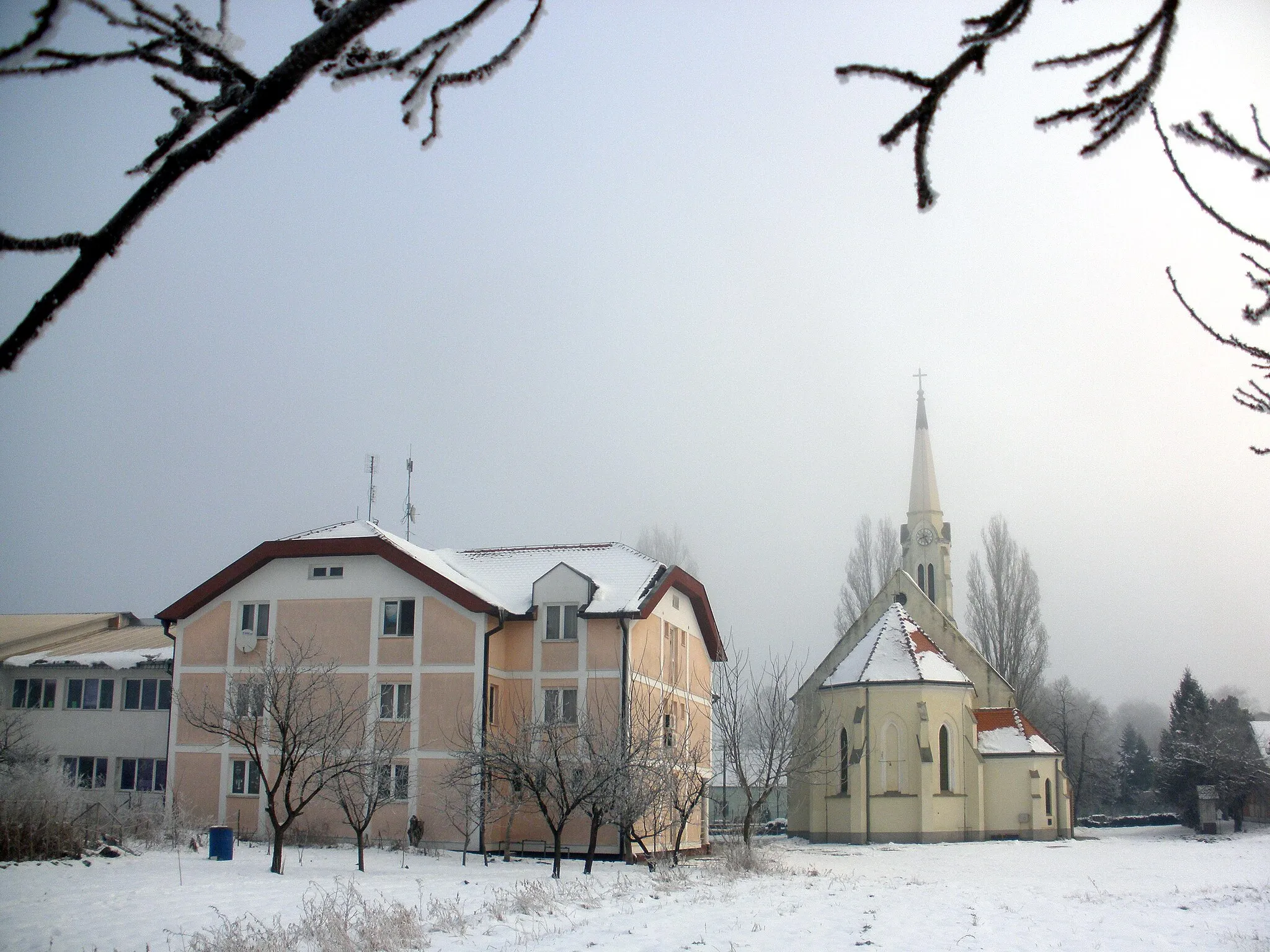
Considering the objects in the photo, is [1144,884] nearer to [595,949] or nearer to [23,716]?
[595,949]

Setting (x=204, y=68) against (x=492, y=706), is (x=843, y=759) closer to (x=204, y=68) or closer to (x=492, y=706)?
(x=492, y=706)

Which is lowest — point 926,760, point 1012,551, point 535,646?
point 926,760

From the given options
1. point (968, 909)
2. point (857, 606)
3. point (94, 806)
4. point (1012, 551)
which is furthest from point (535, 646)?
point (1012, 551)

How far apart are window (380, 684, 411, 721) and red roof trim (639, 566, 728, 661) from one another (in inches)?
245

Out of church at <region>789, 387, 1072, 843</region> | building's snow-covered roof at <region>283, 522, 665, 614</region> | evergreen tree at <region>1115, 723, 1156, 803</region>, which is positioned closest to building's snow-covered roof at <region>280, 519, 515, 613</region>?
building's snow-covered roof at <region>283, 522, 665, 614</region>

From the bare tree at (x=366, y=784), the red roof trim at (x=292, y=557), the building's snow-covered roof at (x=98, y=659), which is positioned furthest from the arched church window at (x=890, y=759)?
the building's snow-covered roof at (x=98, y=659)

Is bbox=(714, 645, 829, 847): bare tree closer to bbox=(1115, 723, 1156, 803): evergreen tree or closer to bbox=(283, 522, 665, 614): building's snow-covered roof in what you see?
bbox=(283, 522, 665, 614): building's snow-covered roof

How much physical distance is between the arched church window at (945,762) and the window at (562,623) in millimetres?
18550

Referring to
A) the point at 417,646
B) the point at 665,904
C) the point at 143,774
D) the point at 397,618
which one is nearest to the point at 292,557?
the point at 397,618

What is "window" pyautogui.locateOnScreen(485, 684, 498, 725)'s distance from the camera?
27.6m

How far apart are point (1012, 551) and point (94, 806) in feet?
166

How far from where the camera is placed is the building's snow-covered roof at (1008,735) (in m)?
42.8

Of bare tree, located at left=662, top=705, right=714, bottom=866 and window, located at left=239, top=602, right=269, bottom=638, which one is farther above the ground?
window, located at left=239, top=602, right=269, bottom=638

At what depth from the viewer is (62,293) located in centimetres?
273
